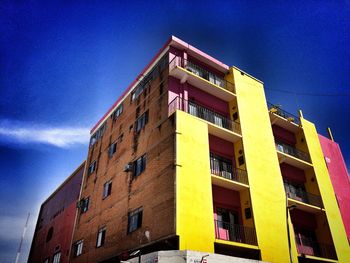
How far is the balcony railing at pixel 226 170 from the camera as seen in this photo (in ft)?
65.4

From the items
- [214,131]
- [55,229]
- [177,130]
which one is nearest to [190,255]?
[177,130]

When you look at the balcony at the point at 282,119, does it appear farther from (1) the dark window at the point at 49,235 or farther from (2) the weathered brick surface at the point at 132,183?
(1) the dark window at the point at 49,235

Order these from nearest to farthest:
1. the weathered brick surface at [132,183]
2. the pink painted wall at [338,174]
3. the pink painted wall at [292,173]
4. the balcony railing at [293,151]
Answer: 1. the weathered brick surface at [132,183]
2. the pink painted wall at [292,173]
3. the pink painted wall at [338,174]
4. the balcony railing at [293,151]

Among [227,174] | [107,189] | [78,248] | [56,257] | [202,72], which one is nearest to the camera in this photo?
[227,174]

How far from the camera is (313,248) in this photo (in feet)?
72.7

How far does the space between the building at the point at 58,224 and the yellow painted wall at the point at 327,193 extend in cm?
2277

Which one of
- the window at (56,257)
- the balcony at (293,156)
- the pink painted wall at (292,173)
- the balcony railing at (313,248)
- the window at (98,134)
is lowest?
the balcony railing at (313,248)

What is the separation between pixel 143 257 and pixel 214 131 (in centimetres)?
960

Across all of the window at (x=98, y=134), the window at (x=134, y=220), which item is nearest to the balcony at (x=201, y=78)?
the window at (x=134, y=220)

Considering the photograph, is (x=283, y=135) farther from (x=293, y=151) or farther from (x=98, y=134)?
(x=98, y=134)

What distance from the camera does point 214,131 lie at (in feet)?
68.3

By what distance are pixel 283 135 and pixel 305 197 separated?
6.15 m

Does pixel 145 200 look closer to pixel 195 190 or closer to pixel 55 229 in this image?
pixel 195 190

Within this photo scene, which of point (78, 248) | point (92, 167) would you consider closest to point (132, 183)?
point (78, 248)
